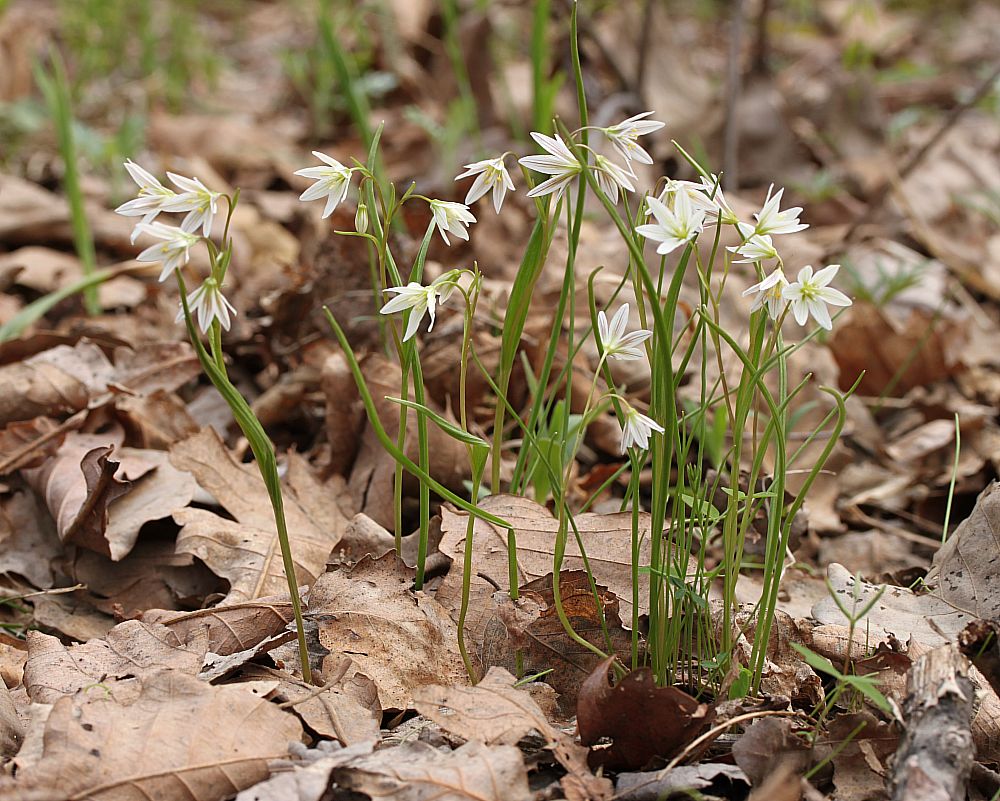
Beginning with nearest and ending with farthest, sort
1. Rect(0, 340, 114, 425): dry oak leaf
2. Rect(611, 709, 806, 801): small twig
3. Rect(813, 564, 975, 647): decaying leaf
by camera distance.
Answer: Rect(611, 709, 806, 801): small twig → Rect(813, 564, 975, 647): decaying leaf → Rect(0, 340, 114, 425): dry oak leaf

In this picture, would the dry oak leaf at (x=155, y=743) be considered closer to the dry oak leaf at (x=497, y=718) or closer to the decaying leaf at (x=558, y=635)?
the dry oak leaf at (x=497, y=718)

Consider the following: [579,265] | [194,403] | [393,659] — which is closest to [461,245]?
[579,265]

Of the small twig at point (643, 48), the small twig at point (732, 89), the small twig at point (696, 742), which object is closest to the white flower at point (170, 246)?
the small twig at point (696, 742)

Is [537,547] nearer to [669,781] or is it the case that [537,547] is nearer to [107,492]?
[669,781]

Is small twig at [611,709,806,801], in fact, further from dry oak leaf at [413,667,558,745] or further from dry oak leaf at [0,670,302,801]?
dry oak leaf at [0,670,302,801]

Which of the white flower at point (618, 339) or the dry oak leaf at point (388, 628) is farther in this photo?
the dry oak leaf at point (388, 628)

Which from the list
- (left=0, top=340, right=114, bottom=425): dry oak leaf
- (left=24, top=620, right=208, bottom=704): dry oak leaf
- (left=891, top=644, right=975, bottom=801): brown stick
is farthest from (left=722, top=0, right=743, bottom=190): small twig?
(left=24, top=620, right=208, bottom=704): dry oak leaf
